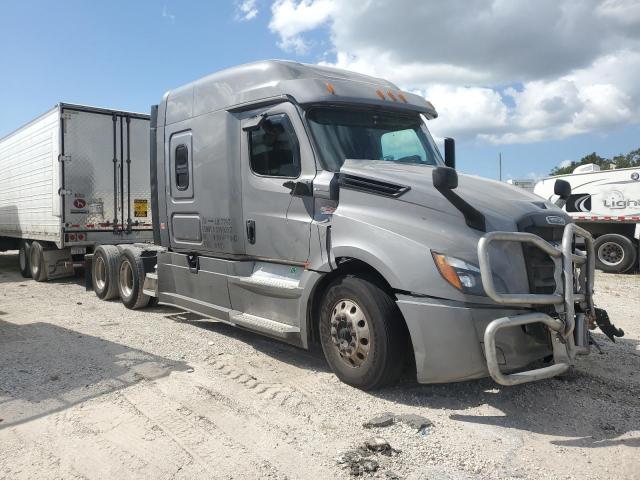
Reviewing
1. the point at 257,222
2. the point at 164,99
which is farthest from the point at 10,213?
the point at 257,222

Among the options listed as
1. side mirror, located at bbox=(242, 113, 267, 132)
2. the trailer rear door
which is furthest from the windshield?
the trailer rear door

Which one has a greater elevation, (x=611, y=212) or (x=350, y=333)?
(x=611, y=212)

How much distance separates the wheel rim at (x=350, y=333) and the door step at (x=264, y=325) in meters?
0.55

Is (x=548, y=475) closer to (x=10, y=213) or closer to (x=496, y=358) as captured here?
(x=496, y=358)

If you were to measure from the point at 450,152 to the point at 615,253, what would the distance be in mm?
10076

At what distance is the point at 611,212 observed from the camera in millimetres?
14289

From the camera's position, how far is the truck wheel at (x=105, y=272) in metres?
8.95

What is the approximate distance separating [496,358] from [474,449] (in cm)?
63

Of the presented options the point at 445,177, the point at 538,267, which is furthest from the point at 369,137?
the point at 538,267

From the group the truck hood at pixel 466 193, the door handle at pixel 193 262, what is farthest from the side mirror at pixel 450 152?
the door handle at pixel 193 262

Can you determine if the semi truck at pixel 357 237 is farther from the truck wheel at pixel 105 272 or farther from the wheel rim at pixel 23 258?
the wheel rim at pixel 23 258

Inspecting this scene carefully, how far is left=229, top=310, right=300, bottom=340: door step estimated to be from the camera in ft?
17.0

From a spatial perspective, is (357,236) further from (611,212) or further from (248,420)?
(611,212)

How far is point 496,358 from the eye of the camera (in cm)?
374
